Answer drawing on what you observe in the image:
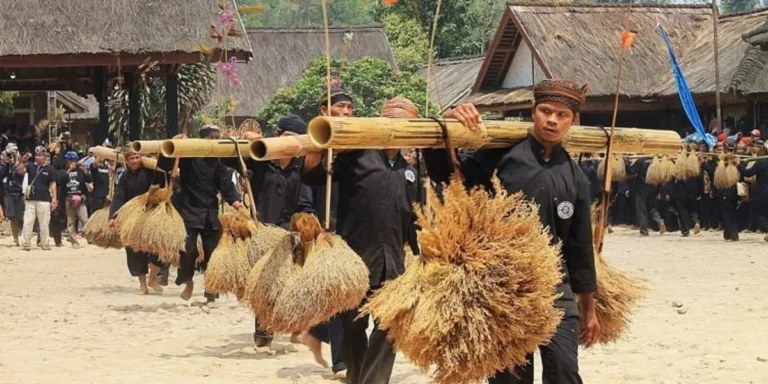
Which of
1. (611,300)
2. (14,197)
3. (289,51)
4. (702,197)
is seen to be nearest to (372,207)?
(611,300)

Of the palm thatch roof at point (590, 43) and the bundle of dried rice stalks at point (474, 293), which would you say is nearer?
the bundle of dried rice stalks at point (474, 293)

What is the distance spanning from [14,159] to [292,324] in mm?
20815

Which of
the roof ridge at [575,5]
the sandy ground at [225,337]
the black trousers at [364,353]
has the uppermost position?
the roof ridge at [575,5]

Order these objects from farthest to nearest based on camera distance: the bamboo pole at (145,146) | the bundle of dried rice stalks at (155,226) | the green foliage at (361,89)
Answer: the green foliage at (361,89), the bundle of dried rice stalks at (155,226), the bamboo pole at (145,146)

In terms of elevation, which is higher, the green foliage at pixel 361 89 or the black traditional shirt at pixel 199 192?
the green foliage at pixel 361 89

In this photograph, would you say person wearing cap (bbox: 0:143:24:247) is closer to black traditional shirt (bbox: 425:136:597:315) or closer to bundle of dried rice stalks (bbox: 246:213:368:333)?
bundle of dried rice stalks (bbox: 246:213:368:333)

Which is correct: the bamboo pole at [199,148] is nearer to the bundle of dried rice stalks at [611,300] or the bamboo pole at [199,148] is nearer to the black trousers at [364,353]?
the black trousers at [364,353]

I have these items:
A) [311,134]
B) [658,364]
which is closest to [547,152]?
[311,134]

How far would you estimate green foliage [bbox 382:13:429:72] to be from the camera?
42.6 metres

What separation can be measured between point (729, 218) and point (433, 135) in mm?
18135

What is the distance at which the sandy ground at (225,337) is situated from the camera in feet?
30.1

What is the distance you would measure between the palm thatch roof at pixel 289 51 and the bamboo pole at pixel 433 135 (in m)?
39.7

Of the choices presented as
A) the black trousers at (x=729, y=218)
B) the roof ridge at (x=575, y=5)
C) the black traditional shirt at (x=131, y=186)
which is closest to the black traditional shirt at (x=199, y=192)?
the black traditional shirt at (x=131, y=186)

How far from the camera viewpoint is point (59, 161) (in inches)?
963
